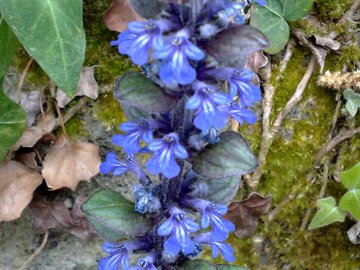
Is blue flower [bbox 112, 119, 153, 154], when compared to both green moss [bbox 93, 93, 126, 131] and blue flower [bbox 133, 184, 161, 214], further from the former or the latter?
green moss [bbox 93, 93, 126, 131]

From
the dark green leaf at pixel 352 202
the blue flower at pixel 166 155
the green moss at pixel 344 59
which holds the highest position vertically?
the blue flower at pixel 166 155

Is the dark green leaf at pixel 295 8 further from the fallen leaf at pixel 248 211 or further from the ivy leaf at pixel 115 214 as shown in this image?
the ivy leaf at pixel 115 214

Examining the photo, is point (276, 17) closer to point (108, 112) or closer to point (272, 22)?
point (272, 22)

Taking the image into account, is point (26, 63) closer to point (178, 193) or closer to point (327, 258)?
point (178, 193)

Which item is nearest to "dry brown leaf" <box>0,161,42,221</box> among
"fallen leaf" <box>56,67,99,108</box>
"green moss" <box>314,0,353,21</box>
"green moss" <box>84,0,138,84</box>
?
"fallen leaf" <box>56,67,99,108</box>

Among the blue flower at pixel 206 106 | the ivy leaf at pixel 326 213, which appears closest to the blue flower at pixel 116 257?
the blue flower at pixel 206 106

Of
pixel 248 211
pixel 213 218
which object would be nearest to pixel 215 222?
pixel 213 218
